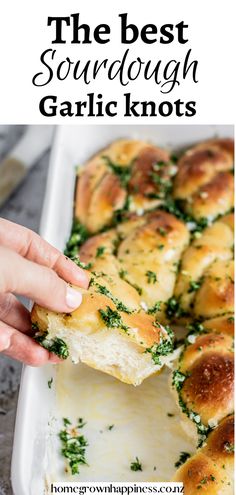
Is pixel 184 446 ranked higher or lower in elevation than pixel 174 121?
lower

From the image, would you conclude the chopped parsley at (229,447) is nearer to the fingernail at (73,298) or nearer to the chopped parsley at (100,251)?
the fingernail at (73,298)

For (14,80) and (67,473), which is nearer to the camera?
(67,473)

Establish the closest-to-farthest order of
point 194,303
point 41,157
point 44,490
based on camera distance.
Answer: point 44,490 → point 194,303 → point 41,157

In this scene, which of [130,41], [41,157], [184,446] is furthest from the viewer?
[41,157]

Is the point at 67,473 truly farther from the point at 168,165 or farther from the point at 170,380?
the point at 168,165

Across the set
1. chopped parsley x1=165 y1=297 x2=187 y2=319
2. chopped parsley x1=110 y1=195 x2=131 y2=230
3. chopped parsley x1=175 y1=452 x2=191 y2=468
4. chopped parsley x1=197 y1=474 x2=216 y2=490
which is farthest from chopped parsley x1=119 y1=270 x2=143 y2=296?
chopped parsley x1=197 y1=474 x2=216 y2=490

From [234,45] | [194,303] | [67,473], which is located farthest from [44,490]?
Answer: [234,45]

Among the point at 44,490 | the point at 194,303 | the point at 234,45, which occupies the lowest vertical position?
the point at 44,490

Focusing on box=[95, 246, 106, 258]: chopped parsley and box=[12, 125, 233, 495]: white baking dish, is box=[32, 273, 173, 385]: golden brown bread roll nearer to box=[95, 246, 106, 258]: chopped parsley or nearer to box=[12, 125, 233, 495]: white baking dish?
box=[12, 125, 233, 495]: white baking dish
